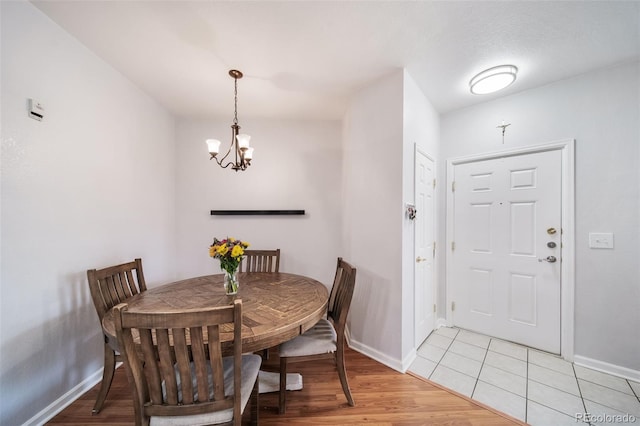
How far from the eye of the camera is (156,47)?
5.66ft

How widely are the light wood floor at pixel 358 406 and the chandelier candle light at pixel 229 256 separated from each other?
85cm

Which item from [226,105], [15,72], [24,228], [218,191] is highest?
[226,105]

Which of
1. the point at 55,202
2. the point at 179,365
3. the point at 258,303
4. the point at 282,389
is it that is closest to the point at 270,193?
the point at 258,303

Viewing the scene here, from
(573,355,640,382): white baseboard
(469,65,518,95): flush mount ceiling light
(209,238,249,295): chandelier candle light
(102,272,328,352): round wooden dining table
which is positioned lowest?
(573,355,640,382): white baseboard

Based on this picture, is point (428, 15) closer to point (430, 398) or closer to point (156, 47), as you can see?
point (156, 47)

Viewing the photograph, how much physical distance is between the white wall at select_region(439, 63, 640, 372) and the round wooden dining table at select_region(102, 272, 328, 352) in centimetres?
232

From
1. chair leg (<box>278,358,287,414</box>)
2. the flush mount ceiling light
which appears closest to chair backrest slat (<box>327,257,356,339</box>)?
chair leg (<box>278,358,287,414</box>)

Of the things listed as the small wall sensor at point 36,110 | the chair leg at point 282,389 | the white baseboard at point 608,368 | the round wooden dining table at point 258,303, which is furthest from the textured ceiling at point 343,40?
the white baseboard at point 608,368

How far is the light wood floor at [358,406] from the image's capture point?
1.42 metres

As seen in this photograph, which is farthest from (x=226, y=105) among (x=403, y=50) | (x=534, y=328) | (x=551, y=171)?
(x=534, y=328)

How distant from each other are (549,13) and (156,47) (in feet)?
9.05

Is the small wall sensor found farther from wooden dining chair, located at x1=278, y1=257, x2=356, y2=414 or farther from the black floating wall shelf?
wooden dining chair, located at x1=278, y1=257, x2=356, y2=414

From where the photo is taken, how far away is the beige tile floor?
1.46 meters

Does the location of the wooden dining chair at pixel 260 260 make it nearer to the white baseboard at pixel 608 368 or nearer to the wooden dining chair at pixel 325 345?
the wooden dining chair at pixel 325 345
